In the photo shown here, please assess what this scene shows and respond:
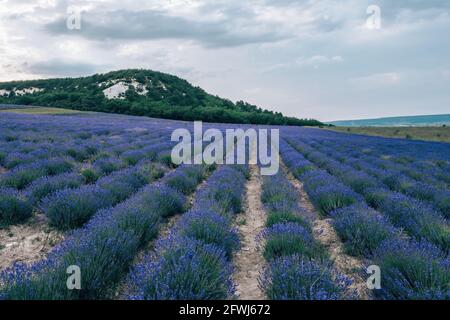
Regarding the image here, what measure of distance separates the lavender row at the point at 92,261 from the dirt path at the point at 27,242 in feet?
1.17

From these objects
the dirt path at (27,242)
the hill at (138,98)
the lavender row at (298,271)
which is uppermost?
the hill at (138,98)

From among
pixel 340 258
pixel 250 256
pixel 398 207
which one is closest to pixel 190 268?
pixel 250 256

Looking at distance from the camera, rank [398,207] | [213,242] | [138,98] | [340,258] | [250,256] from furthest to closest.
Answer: [138,98]
[398,207]
[250,256]
[340,258]
[213,242]

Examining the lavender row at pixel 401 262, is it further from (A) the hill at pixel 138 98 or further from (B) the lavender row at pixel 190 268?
(A) the hill at pixel 138 98

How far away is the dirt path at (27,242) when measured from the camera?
3209 millimetres

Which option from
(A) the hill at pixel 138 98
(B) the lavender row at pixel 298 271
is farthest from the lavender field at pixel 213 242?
(A) the hill at pixel 138 98

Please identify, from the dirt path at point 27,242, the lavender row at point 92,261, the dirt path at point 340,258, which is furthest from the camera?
the dirt path at point 27,242

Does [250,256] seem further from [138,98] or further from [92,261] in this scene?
[138,98]

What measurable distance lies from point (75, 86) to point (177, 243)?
99075 millimetres

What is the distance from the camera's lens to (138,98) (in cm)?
8081

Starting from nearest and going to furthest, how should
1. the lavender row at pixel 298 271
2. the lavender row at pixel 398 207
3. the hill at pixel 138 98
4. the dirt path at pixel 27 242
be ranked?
the lavender row at pixel 298 271
the dirt path at pixel 27 242
the lavender row at pixel 398 207
the hill at pixel 138 98

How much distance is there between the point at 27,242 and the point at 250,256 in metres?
2.53

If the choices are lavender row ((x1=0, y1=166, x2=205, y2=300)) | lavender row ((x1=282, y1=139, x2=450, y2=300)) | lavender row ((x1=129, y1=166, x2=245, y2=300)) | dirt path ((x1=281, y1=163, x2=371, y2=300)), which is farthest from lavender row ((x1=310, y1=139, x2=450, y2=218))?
lavender row ((x1=0, y1=166, x2=205, y2=300))

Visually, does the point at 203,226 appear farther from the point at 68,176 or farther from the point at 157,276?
the point at 68,176
